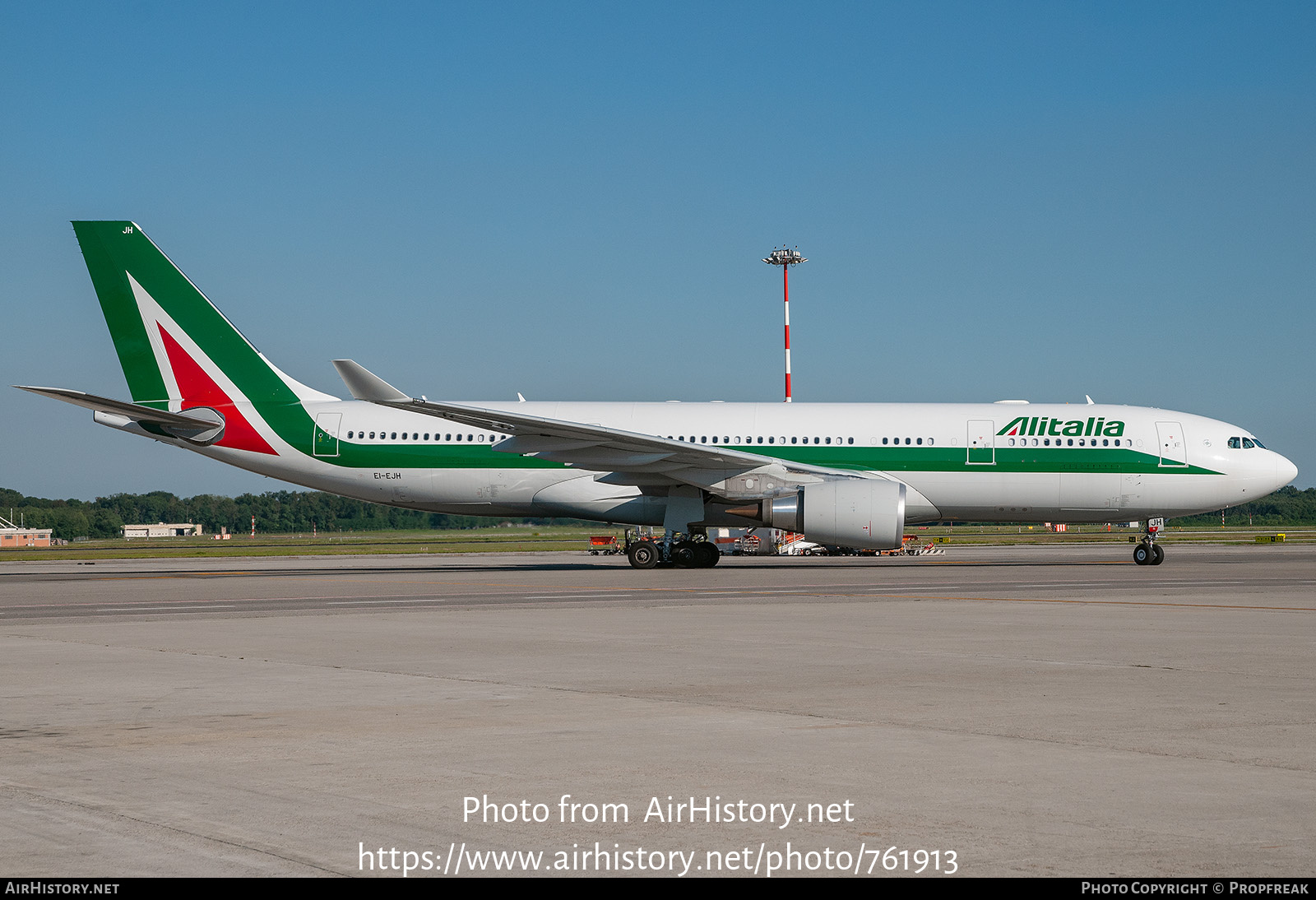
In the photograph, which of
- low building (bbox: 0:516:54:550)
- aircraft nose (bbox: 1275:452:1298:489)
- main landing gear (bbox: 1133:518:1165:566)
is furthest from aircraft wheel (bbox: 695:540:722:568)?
low building (bbox: 0:516:54:550)

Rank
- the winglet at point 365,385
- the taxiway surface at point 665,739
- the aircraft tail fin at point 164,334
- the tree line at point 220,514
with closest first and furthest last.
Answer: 1. the taxiway surface at point 665,739
2. the winglet at point 365,385
3. the aircraft tail fin at point 164,334
4. the tree line at point 220,514

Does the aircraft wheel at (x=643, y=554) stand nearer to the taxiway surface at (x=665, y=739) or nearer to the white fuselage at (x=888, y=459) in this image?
the white fuselage at (x=888, y=459)

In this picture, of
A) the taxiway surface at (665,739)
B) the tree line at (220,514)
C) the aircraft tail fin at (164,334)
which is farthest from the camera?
the tree line at (220,514)

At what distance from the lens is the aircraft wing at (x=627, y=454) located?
27.1 meters

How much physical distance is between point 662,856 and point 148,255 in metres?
30.1

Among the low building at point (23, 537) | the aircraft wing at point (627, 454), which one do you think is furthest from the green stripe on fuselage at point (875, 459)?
the low building at point (23, 537)

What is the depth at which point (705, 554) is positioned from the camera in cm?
3006

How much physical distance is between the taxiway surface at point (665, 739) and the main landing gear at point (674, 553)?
1313cm

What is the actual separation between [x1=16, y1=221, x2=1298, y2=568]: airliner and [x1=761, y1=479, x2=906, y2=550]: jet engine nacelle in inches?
77.9

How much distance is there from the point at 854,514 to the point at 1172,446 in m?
9.54

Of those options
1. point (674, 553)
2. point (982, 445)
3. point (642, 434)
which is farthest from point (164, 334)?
point (982, 445)

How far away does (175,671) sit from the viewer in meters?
10.7

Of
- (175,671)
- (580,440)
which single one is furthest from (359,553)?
Answer: (175,671)

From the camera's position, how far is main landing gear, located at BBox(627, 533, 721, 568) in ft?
98.6
